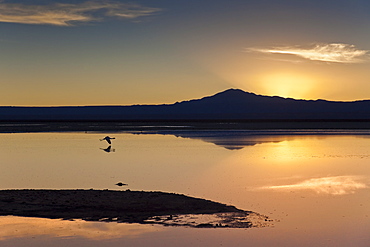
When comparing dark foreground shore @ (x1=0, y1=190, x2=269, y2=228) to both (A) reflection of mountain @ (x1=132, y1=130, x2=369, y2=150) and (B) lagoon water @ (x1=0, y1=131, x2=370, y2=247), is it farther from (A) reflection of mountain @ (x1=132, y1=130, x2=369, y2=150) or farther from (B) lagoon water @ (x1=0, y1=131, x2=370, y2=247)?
(A) reflection of mountain @ (x1=132, y1=130, x2=369, y2=150)

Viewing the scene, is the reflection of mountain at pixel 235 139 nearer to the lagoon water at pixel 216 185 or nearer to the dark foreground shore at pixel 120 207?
the lagoon water at pixel 216 185

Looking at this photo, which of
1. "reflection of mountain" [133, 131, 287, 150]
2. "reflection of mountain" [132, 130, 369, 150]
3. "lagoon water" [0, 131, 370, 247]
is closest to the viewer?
"lagoon water" [0, 131, 370, 247]

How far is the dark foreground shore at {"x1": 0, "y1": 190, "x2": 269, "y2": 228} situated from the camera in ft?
49.1

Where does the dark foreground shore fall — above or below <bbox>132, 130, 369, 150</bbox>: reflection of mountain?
below

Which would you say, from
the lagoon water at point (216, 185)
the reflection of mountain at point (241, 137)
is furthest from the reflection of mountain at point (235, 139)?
the lagoon water at point (216, 185)

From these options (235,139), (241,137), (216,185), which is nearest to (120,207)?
(216,185)

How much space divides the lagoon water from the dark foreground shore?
633 mm

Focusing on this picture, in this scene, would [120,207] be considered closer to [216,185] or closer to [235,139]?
[216,185]

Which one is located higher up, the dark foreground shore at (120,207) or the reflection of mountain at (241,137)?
the reflection of mountain at (241,137)

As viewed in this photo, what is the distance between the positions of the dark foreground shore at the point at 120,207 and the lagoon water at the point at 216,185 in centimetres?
63

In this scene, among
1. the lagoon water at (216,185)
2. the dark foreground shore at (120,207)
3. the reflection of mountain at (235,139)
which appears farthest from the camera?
the reflection of mountain at (235,139)

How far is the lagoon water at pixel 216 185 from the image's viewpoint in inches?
510

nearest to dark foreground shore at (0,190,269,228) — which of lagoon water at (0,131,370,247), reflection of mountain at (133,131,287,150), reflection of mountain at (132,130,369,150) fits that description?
lagoon water at (0,131,370,247)

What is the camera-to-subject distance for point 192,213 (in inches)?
618
